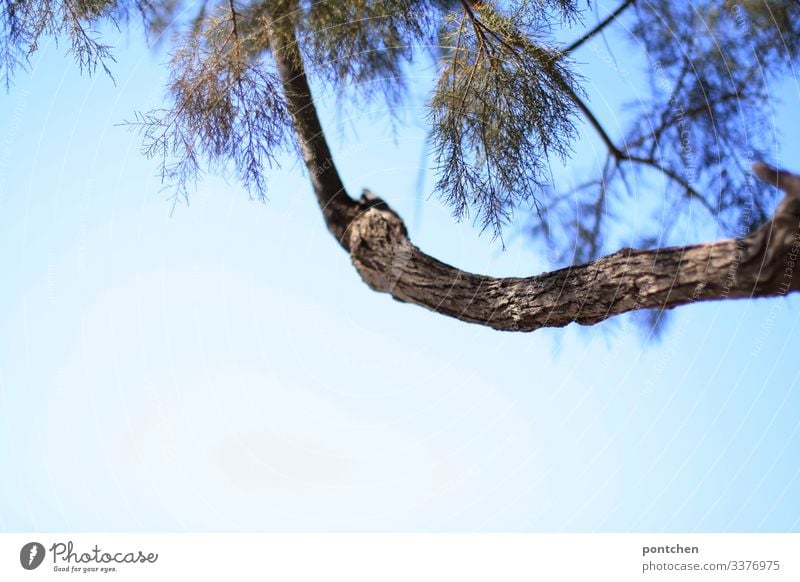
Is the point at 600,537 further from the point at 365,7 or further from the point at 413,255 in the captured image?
the point at 365,7

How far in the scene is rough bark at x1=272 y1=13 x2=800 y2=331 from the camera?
1.59m

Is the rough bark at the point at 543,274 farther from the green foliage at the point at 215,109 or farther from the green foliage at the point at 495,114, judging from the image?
the green foliage at the point at 495,114

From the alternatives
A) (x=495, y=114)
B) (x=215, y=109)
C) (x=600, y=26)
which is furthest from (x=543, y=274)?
(x=215, y=109)

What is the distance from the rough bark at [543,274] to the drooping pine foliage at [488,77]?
0.44 ft

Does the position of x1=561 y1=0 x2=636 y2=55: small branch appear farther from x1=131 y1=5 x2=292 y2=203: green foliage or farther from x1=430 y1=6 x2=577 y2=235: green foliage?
x1=131 y1=5 x2=292 y2=203: green foliage

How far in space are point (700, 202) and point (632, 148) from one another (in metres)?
0.30

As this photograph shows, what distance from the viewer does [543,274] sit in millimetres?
1962

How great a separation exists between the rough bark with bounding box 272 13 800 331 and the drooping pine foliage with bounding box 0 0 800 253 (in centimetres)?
13

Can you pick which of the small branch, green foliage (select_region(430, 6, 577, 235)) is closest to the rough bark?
green foliage (select_region(430, 6, 577, 235))

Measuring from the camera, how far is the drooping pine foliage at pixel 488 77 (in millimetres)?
2180

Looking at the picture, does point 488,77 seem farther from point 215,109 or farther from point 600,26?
point 215,109

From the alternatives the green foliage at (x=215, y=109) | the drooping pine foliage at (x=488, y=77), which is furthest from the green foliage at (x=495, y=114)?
the green foliage at (x=215, y=109)

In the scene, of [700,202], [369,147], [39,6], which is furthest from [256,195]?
[700,202]

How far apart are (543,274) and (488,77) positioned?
0.60 metres
